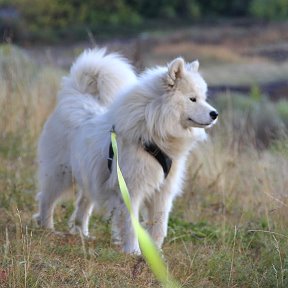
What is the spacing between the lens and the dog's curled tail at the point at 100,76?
5457mm

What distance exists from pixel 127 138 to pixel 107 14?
87.9ft

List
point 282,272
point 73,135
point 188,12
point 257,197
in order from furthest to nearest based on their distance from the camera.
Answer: point 188,12, point 257,197, point 73,135, point 282,272

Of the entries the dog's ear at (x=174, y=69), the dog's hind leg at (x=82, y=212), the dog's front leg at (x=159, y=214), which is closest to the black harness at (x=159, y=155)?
the dog's front leg at (x=159, y=214)

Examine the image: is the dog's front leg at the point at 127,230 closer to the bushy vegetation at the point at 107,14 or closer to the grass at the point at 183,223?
the grass at the point at 183,223

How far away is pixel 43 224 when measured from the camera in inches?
214

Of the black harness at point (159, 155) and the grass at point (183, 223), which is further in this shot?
the black harness at point (159, 155)

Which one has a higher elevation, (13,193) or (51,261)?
(51,261)

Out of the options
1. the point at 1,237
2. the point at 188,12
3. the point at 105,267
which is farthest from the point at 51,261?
the point at 188,12

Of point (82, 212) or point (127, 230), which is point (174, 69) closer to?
point (127, 230)

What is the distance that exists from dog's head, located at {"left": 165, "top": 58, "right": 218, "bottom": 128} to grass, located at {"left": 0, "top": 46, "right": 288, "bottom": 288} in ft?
2.47

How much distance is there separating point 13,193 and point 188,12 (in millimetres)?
33070

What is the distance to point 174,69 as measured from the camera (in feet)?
15.5

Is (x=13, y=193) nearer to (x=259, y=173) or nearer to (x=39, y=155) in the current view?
(x=39, y=155)

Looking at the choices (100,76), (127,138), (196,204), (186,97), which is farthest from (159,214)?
(196,204)
